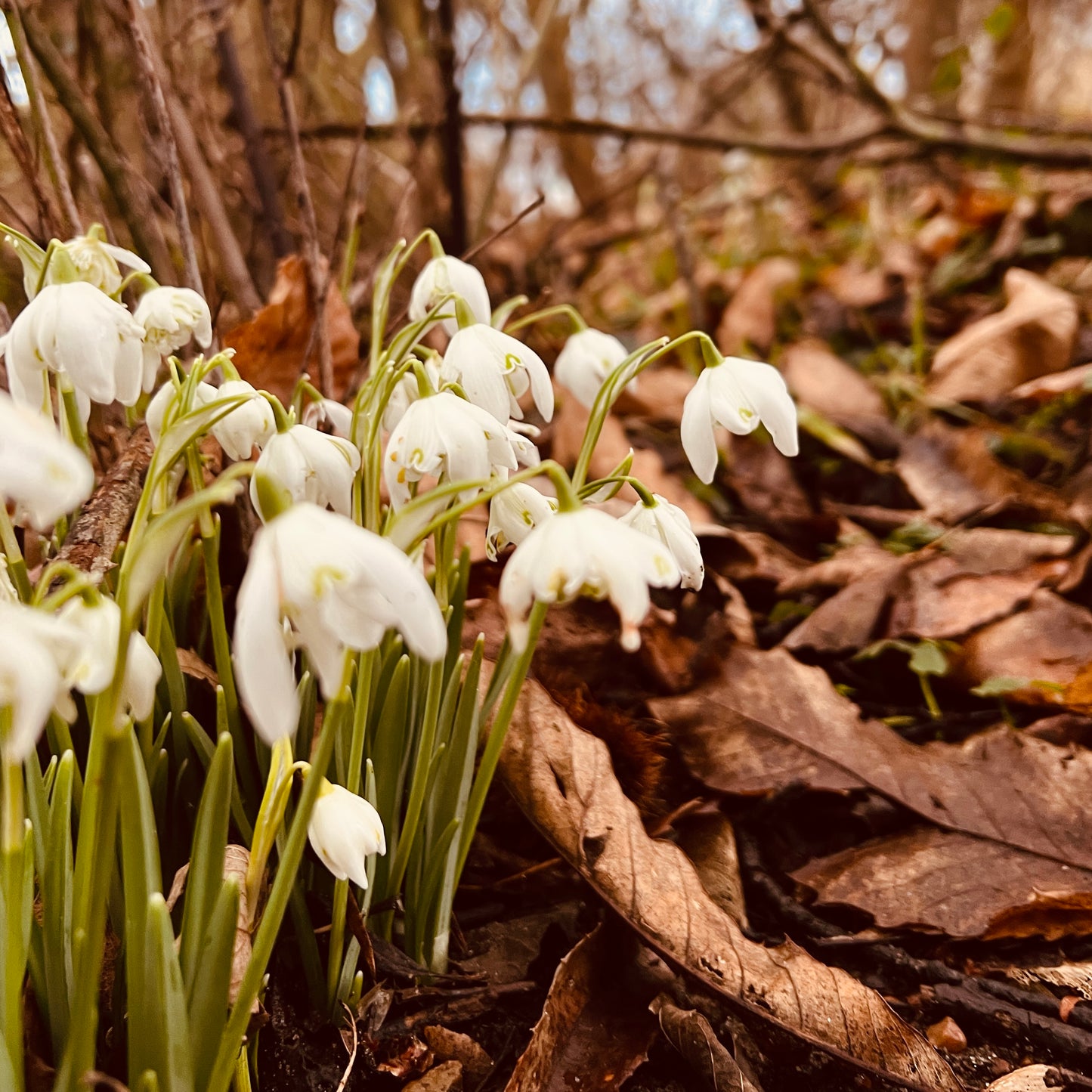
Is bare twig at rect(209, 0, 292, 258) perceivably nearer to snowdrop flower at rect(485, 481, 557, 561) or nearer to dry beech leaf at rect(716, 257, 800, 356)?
snowdrop flower at rect(485, 481, 557, 561)

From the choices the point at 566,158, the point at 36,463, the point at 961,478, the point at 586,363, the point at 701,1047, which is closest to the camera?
the point at 36,463

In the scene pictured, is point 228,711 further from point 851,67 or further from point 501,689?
point 851,67

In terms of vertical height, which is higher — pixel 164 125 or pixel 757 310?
pixel 164 125

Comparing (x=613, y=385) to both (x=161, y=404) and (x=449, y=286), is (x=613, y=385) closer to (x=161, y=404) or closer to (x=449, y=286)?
(x=449, y=286)

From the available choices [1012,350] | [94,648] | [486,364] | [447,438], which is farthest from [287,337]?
[1012,350]

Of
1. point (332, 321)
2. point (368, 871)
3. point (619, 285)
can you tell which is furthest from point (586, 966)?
point (619, 285)

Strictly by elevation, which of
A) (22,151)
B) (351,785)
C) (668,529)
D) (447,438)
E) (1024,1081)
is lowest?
(1024,1081)
